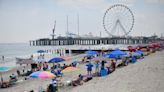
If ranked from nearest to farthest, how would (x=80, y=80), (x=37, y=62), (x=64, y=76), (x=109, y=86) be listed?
(x=109, y=86)
(x=80, y=80)
(x=64, y=76)
(x=37, y=62)

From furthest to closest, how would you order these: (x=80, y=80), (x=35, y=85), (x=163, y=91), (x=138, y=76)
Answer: (x=35, y=85) < (x=80, y=80) < (x=138, y=76) < (x=163, y=91)

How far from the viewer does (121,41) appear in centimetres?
14575

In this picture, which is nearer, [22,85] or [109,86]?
[109,86]

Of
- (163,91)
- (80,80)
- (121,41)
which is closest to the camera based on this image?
(163,91)

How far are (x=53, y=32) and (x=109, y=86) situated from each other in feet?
467

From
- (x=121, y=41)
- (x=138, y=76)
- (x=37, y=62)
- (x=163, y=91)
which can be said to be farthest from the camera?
(x=121, y=41)

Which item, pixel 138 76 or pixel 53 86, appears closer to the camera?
pixel 53 86

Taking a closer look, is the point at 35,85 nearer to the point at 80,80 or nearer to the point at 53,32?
the point at 80,80

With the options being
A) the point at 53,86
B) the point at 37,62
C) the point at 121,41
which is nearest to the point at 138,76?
the point at 53,86

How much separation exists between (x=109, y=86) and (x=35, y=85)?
6.08 meters

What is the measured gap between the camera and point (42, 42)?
151 metres

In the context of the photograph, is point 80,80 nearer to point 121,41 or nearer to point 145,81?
point 145,81

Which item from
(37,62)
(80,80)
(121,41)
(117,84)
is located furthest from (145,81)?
(121,41)

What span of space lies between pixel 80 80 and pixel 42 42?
137m
